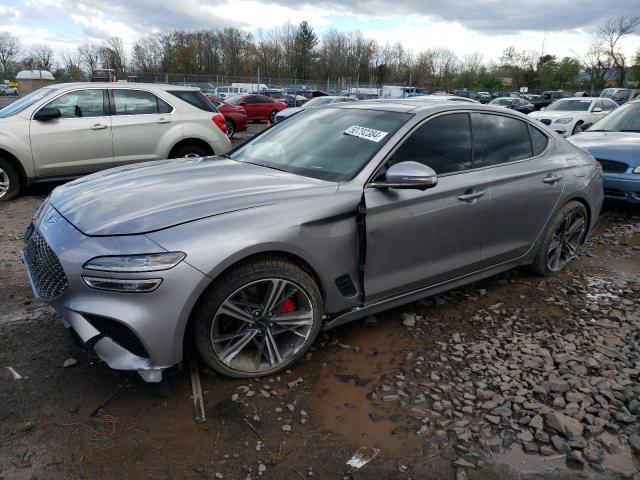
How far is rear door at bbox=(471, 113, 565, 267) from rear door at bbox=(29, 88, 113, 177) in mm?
5756

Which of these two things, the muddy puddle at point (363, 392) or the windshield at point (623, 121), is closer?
the muddy puddle at point (363, 392)

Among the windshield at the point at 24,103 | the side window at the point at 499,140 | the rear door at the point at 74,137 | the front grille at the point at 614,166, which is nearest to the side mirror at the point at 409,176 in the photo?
the side window at the point at 499,140

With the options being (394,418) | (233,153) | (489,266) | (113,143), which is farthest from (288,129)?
(113,143)

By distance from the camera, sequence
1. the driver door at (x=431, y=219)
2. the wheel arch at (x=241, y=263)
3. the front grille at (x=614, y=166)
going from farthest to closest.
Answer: the front grille at (x=614, y=166), the driver door at (x=431, y=219), the wheel arch at (x=241, y=263)

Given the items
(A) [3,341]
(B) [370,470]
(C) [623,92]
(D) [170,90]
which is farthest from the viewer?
(C) [623,92]

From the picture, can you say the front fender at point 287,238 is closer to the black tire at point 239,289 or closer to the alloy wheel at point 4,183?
the black tire at point 239,289

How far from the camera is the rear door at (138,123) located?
7.61m

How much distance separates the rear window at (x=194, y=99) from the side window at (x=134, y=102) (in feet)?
1.39

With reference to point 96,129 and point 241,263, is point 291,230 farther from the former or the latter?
point 96,129

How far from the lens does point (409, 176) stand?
9.95 feet

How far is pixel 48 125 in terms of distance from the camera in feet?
23.4

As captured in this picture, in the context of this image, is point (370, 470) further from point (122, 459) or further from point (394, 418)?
point (122, 459)

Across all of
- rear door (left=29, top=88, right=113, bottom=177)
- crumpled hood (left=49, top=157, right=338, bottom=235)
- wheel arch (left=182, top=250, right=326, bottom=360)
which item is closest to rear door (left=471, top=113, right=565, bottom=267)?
crumpled hood (left=49, top=157, right=338, bottom=235)

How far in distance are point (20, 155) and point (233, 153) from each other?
443cm
